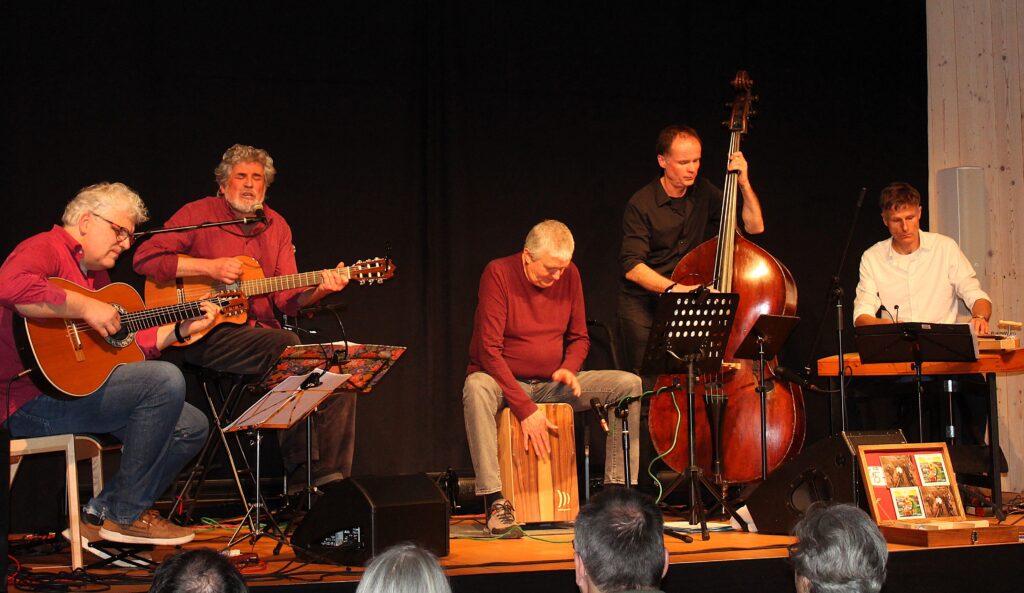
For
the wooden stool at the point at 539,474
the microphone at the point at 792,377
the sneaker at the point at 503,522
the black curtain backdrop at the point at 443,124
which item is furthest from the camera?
the black curtain backdrop at the point at 443,124

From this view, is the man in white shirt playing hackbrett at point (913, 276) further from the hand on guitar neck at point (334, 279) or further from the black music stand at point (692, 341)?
the hand on guitar neck at point (334, 279)

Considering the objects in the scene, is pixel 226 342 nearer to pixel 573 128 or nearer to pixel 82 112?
pixel 82 112

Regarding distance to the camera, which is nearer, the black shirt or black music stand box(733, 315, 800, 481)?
black music stand box(733, 315, 800, 481)

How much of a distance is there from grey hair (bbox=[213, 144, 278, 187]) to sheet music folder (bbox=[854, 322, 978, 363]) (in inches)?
114

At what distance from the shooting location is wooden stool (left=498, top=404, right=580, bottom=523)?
454 centimetres

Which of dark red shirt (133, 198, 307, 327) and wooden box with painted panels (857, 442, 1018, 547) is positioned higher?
dark red shirt (133, 198, 307, 327)

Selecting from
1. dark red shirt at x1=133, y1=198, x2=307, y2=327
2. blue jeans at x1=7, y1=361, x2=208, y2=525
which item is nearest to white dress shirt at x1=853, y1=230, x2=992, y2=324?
dark red shirt at x1=133, y1=198, x2=307, y2=327

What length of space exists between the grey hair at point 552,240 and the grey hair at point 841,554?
263 cm

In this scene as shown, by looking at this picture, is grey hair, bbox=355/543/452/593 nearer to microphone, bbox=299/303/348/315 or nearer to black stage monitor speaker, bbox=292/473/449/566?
black stage monitor speaker, bbox=292/473/449/566

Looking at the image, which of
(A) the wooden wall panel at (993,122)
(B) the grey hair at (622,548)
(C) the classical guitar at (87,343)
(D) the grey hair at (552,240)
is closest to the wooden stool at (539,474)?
(D) the grey hair at (552,240)

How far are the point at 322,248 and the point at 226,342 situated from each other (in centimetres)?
107

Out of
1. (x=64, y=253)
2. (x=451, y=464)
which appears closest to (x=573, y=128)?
(x=451, y=464)

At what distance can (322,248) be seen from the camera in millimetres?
5398

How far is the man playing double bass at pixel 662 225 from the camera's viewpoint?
204 inches
